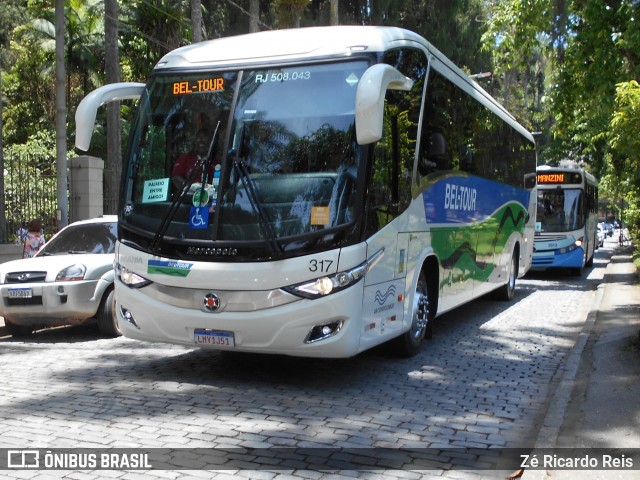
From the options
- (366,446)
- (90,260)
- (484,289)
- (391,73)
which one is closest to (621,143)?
(484,289)

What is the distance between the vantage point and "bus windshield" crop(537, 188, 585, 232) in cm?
2077

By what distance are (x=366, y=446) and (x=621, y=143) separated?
6450 mm

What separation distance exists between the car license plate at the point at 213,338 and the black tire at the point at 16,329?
15.6 ft

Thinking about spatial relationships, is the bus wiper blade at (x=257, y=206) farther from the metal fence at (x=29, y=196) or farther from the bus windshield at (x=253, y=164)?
the metal fence at (x=29, y=196)

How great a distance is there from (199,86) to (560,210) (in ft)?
51.0

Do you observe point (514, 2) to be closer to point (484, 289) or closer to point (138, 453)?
point (484, 289)

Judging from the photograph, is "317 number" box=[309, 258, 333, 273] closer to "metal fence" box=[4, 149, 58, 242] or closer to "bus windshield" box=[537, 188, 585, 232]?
"metal fence" box=[4, 149, 58, 242]

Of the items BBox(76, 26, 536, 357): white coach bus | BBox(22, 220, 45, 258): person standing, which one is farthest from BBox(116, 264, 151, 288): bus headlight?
BBox(22, 220, 45, 258): person standing

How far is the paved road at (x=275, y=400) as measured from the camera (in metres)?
5.43

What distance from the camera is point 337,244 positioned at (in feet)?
22.0

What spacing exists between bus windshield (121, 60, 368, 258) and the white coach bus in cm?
1

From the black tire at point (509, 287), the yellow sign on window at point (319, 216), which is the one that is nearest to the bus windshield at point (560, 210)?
the black tire at point (509, 287)

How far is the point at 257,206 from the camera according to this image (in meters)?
6.81

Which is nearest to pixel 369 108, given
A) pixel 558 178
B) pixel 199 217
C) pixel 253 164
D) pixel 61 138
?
pixel 253 164
